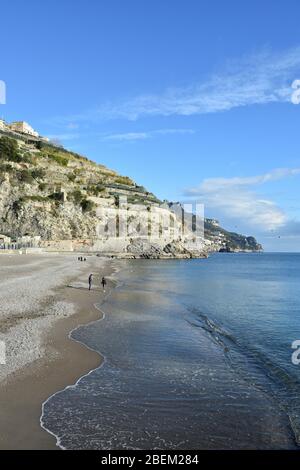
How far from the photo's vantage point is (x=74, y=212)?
11719 centimetres

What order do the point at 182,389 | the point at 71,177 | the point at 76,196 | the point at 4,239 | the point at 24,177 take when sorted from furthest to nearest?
the point at 71,177
the point at 76,196
the point at 24,177
the point at 4,239
the point at 182,389

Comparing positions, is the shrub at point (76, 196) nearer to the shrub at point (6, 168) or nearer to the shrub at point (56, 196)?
the shrub at point (56, 196)

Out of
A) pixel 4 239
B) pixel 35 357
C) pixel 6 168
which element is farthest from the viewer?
pixel 6 168

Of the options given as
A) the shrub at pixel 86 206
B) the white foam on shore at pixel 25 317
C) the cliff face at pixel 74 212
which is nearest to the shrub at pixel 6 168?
the cliff face at pixel 74 212

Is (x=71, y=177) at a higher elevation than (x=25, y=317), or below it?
higher

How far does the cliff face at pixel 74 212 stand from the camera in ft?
360

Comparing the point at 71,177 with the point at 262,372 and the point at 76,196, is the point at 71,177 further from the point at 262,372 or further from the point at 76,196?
the point at 262,372

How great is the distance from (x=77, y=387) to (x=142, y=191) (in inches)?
6038

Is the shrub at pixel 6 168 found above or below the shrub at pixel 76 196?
above

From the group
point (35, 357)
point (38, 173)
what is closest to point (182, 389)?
point (35, 357)

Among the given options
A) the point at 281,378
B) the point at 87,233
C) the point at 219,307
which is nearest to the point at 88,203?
the point at 87,233

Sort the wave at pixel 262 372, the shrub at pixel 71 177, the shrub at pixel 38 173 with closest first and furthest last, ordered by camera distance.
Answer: the wave at pixel 262 372, the shrub at pixel 38 173, the shrub at pixel 71 177
